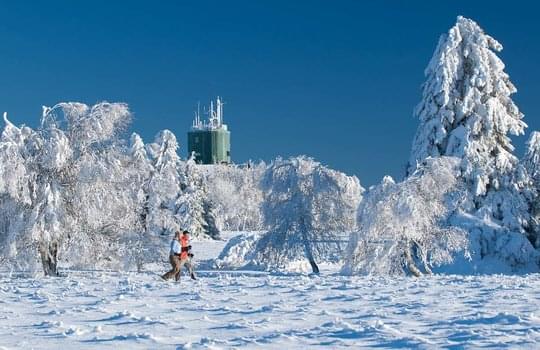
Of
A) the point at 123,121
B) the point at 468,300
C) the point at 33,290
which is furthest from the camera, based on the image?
the point at 123,121

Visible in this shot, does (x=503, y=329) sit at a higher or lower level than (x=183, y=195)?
lower

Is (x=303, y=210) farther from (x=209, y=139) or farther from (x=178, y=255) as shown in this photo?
(x=209, y=139)

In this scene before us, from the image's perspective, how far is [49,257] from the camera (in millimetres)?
28844

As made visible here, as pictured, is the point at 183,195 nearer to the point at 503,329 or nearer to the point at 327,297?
the point at 327,297

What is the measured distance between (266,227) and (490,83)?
13.8 m

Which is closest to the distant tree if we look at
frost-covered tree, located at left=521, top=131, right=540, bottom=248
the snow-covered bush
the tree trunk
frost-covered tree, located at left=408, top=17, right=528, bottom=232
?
frost-covered tree, located at left=408, top=17, right=528, bottom=232

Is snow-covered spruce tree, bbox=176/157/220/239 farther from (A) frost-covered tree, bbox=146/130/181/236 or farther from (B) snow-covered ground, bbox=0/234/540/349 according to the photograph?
(B) snow-covered ground, bbox=0/234/540/349

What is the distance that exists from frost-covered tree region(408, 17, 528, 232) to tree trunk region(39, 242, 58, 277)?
61.5 feet

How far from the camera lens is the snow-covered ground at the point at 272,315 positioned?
11.4 metres

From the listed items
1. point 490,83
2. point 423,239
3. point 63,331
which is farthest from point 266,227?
point 63,331

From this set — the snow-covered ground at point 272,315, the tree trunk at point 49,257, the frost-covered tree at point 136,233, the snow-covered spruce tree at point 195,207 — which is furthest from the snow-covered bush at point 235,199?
the snow-covered ground at point 272,315

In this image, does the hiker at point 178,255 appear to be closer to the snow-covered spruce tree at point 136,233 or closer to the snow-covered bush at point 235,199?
the snow-covered spruce tree at point 136,233

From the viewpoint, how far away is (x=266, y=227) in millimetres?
38781

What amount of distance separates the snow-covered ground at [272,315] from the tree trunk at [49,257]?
7.82 metres
